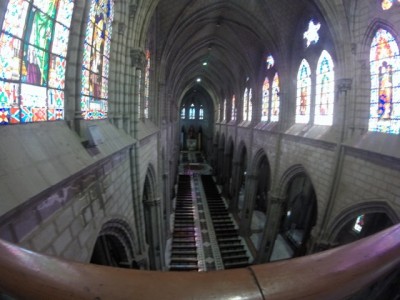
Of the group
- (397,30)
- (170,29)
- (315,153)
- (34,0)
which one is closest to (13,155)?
(34,0)

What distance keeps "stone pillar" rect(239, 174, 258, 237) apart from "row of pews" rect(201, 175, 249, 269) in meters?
0.81

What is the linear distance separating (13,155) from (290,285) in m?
3.03

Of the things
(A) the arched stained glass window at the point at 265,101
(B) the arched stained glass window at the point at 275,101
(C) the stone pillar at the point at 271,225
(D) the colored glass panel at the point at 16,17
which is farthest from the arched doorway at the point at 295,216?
(D) the colored glass panel at the point at 16,17

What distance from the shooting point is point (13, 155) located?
2.82 metres

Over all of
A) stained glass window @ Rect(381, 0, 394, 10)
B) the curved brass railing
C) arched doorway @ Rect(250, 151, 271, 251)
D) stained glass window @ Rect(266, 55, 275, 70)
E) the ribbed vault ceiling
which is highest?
the ribbed vault ceiling

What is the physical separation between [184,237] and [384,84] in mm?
13992

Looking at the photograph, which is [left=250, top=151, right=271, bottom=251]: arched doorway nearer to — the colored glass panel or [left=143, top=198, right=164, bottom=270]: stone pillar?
[left=143, top=198, right=164, bottom=270]: stone pillar

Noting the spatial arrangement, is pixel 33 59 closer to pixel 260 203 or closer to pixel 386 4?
pixel 386 4

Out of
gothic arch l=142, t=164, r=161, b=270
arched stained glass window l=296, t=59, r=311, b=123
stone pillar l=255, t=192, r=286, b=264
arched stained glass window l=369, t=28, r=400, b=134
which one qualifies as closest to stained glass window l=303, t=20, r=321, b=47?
arched stained glass window l=296, t=59, r=311, b=123

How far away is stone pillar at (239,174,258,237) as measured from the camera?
1727 centimetres

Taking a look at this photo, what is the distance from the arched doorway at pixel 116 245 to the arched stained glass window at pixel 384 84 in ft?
25.0

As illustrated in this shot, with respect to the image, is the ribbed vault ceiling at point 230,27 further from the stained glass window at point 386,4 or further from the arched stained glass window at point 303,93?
the stained glass window at point 386,4

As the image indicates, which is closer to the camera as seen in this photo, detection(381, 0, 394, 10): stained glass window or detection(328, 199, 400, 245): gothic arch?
detection(328, 199, 400, 245): gothic arch

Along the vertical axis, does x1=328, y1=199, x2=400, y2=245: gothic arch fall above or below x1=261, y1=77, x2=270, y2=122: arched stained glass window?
below
